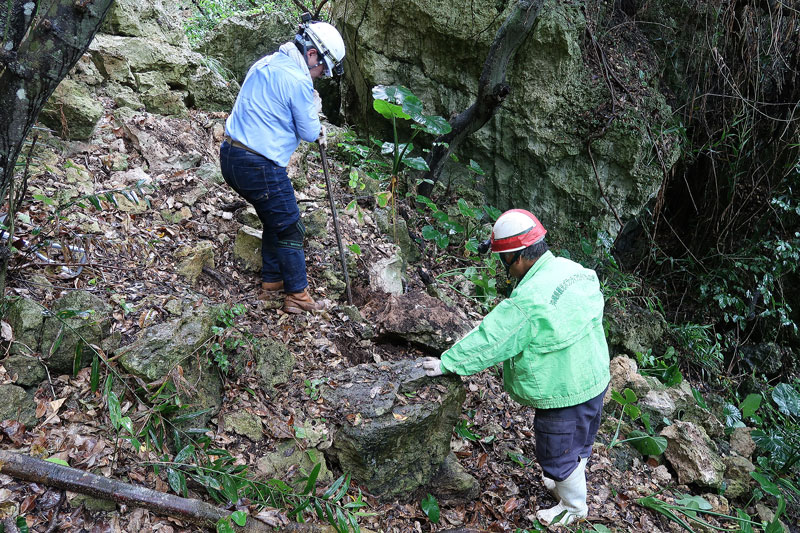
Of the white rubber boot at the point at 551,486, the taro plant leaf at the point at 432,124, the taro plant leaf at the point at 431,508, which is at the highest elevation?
the taro plant leaf at the point at 432,124

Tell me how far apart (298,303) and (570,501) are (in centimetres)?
237

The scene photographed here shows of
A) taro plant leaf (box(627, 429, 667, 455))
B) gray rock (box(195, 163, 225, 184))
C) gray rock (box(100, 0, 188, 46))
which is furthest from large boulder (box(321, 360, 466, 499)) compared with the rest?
gray rock (box(100, 0, 188, 46))

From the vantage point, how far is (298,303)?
13.0 feet

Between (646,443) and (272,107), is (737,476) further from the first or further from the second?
(272,107)

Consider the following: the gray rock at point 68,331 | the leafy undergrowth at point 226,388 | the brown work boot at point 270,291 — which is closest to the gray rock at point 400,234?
the leafy undergrowth at point 226,388

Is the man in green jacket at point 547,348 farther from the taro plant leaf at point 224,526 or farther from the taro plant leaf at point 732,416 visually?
the taro plant leaf at point 732,416

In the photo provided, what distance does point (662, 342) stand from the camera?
6598mm

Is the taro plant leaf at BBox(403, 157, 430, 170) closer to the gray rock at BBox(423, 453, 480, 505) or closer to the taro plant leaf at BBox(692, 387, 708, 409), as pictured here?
the gray rock at BBox(423, 453, 480, 505)

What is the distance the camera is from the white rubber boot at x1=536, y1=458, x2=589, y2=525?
3229 mm

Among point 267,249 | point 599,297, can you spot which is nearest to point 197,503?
point 267,249

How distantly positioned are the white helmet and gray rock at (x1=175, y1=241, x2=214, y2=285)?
167 cm

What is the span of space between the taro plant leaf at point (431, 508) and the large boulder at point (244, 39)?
6.18 m

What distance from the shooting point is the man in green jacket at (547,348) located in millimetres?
2850

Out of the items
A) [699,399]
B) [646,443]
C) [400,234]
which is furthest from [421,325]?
[699,399]
